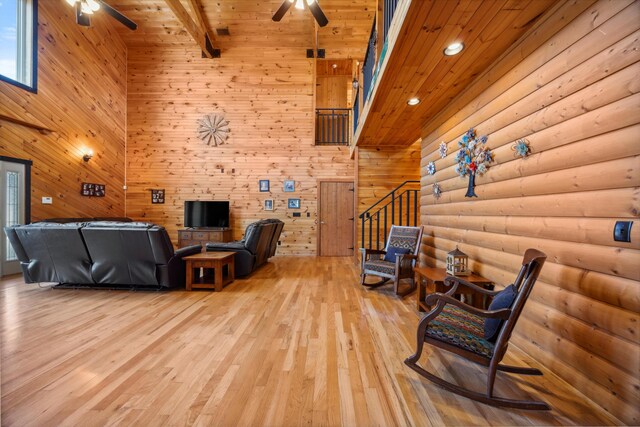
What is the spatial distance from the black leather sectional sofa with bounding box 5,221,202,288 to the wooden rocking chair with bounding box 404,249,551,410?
3215 millimetres

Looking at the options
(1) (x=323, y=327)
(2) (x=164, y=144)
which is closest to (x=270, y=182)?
(2) (x=164, y=144)

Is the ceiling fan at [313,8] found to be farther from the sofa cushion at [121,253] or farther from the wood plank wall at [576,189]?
the sofa cushion at [121,253]

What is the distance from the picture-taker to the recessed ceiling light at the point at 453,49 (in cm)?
229

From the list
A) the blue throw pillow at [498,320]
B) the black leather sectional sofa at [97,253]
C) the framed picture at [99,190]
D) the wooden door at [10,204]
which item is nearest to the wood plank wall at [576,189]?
the blue throw pillow at [498,320]

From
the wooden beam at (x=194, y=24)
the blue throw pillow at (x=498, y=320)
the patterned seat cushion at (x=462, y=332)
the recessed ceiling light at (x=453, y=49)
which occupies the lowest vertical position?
the patterned seat cushion at (x=462, y=332)

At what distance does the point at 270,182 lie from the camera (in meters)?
7.28

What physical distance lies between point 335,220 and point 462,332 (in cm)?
547

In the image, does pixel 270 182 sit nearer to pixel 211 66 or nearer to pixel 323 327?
pixel 211 66

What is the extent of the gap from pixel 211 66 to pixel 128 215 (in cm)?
453

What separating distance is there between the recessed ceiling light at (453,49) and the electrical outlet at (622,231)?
170cm

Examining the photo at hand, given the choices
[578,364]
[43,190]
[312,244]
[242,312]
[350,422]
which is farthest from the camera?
[312,244]

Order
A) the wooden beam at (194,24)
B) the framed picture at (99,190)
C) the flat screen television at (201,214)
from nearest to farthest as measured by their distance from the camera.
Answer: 1. the wooden beam at (194,24)
2. the framed picture at (99,190)
3. the flat screen television at (201,214)

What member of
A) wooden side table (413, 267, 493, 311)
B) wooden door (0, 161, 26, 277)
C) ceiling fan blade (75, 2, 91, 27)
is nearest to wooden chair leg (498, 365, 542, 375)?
wooden side table (413, 267, 493, 311)

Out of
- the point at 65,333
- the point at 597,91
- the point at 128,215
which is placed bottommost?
the point at 65,333
